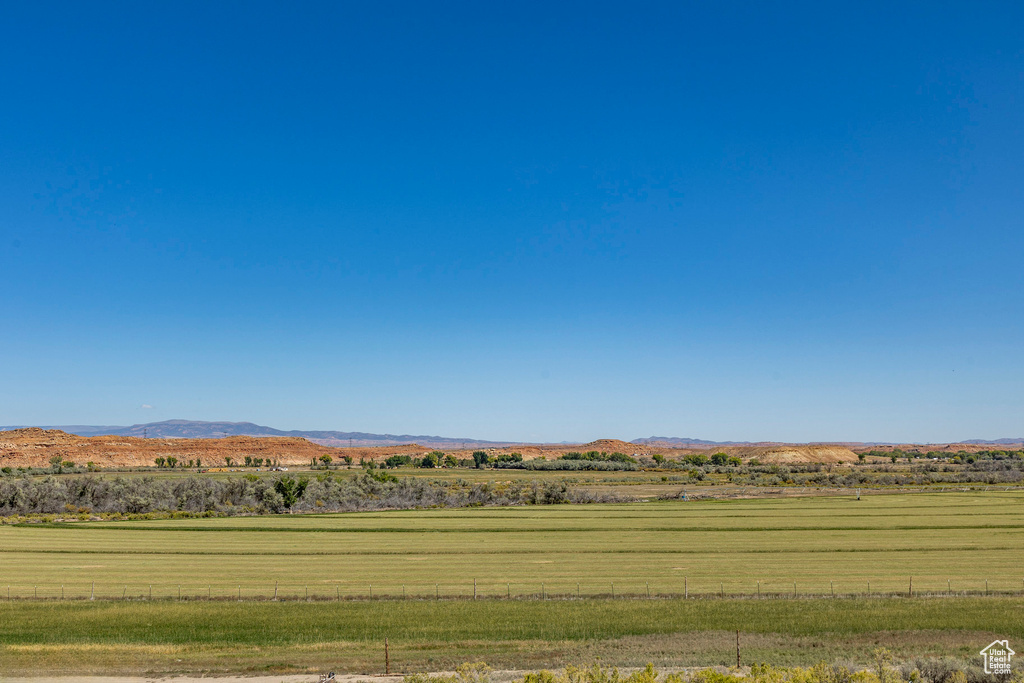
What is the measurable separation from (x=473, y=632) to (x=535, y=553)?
20150 mm

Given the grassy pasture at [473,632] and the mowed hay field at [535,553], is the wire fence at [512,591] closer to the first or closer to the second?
the mowed hay field at [535,553]

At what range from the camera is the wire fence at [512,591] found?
30.4 m

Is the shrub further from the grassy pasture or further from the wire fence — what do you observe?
the grassy pasture

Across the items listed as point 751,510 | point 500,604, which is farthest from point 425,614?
point 751,510

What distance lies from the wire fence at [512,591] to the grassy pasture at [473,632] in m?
1.34

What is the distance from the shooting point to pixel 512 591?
3222 cm

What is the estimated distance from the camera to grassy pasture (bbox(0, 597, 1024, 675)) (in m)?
21.1

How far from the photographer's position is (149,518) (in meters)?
68.2

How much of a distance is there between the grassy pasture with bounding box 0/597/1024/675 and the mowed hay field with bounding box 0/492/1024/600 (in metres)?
3.07
